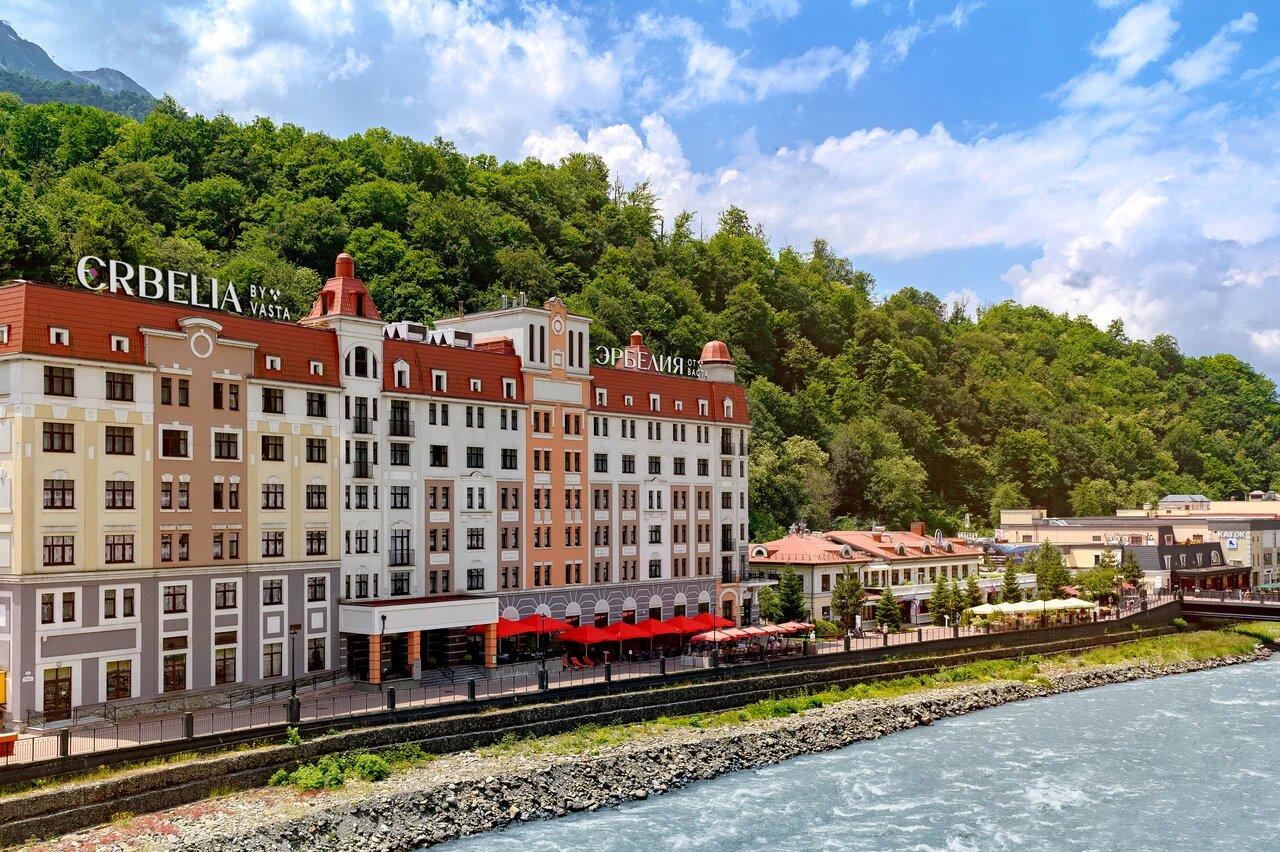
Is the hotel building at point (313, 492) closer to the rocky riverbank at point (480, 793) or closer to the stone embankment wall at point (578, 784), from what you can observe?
the rocky riverbank at point (480, 793)

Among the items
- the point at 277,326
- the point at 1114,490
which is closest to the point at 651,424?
the point at 277,326

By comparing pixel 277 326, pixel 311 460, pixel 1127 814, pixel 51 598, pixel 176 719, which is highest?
pixel 277 326

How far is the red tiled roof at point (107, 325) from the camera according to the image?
47.0 meters

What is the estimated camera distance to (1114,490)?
156750mm

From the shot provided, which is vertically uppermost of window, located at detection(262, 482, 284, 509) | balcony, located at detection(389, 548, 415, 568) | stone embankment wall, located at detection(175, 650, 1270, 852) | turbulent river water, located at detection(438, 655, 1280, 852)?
window, located at detection(262, 482, 284, 509)

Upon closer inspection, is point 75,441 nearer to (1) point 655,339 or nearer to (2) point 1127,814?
(2) point 1127,814

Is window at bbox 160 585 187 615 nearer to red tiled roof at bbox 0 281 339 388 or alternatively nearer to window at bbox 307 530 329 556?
window at bbox 307 530 329 556

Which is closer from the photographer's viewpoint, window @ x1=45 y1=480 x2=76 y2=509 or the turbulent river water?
the turbulent river water

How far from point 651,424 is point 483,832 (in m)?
35.1

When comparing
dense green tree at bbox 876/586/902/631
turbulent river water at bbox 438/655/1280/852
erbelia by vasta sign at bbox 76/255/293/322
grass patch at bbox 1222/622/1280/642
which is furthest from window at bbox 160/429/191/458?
grass patch at bbox 1222/622/1280/642

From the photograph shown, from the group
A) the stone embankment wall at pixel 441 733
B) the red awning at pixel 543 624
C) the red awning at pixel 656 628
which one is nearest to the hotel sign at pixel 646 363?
the red awning at pixel 656 628

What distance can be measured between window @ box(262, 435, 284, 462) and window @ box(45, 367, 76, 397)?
8.95 m

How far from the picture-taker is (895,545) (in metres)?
90.4

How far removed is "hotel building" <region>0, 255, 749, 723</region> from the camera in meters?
47.2
